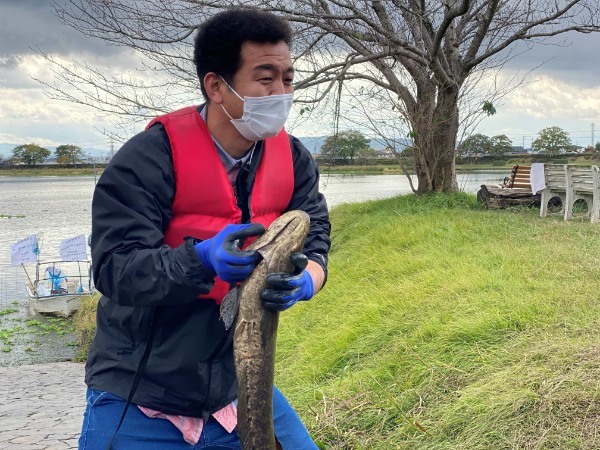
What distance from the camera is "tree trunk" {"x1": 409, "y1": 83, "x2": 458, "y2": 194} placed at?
16312mm

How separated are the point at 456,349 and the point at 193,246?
11.7 ft

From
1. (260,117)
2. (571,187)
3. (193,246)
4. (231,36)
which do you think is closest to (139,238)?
(193,246)

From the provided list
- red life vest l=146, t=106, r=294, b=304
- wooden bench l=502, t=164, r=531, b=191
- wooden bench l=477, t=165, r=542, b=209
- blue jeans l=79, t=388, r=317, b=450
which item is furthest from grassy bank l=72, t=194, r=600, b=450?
wooden bench l=502, t=164, r=531, b=191

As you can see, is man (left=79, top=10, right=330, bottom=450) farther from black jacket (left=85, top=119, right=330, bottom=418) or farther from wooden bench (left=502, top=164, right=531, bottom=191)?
wooden bench (left=502, top=164, right=531, bottom=191)

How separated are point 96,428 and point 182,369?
0.38 m

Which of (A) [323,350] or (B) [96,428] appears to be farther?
(A) [323,350]

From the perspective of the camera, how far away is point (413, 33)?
16016 mm

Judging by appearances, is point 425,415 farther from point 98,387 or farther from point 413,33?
point 413,33

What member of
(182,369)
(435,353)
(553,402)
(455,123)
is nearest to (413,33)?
(455,123)

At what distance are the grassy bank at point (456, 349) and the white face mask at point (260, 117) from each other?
93.3 inches

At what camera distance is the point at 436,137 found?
55.1 feet

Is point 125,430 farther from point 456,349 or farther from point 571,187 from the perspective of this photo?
point 571,187

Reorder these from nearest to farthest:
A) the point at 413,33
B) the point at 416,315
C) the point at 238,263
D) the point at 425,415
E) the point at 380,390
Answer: the point at 238,263
the point at 425,415
the point at 380,390
the point at 416,315
the point at 413,33

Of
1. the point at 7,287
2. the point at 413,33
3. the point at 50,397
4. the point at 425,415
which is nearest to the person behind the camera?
the point at 425,415
